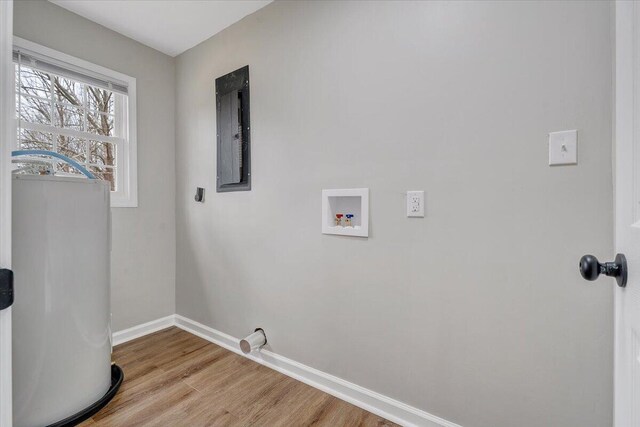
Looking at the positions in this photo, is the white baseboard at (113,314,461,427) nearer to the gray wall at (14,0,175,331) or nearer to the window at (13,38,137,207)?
the gray wall at (14,0,175,331)

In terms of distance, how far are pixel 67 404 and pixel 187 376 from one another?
0.58 m

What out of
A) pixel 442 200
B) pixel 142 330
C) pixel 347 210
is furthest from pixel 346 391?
pixel 142 330

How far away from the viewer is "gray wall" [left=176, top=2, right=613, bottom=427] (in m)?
1.08

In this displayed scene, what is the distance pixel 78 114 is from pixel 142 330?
1.73 m

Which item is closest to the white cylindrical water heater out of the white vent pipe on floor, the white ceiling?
the white vent pipe on floor

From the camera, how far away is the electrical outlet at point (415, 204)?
139 cm

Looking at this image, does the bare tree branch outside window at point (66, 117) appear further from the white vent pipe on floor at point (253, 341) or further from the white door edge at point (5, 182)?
the white door edge at point (5, 182)

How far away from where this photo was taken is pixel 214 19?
2143 millimetres

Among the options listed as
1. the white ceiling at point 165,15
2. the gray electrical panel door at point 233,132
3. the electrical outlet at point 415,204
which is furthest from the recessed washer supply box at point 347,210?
the white ceiling at point 165,15

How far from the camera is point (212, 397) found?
166cm

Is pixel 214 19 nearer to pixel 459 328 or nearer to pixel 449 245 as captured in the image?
pixel 449 245

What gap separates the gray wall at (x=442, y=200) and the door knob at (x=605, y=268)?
551 millimetres

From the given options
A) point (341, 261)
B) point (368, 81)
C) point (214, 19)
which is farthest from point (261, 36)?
point (341, 261)

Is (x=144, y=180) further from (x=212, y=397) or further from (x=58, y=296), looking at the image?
(x=212, y=397)
